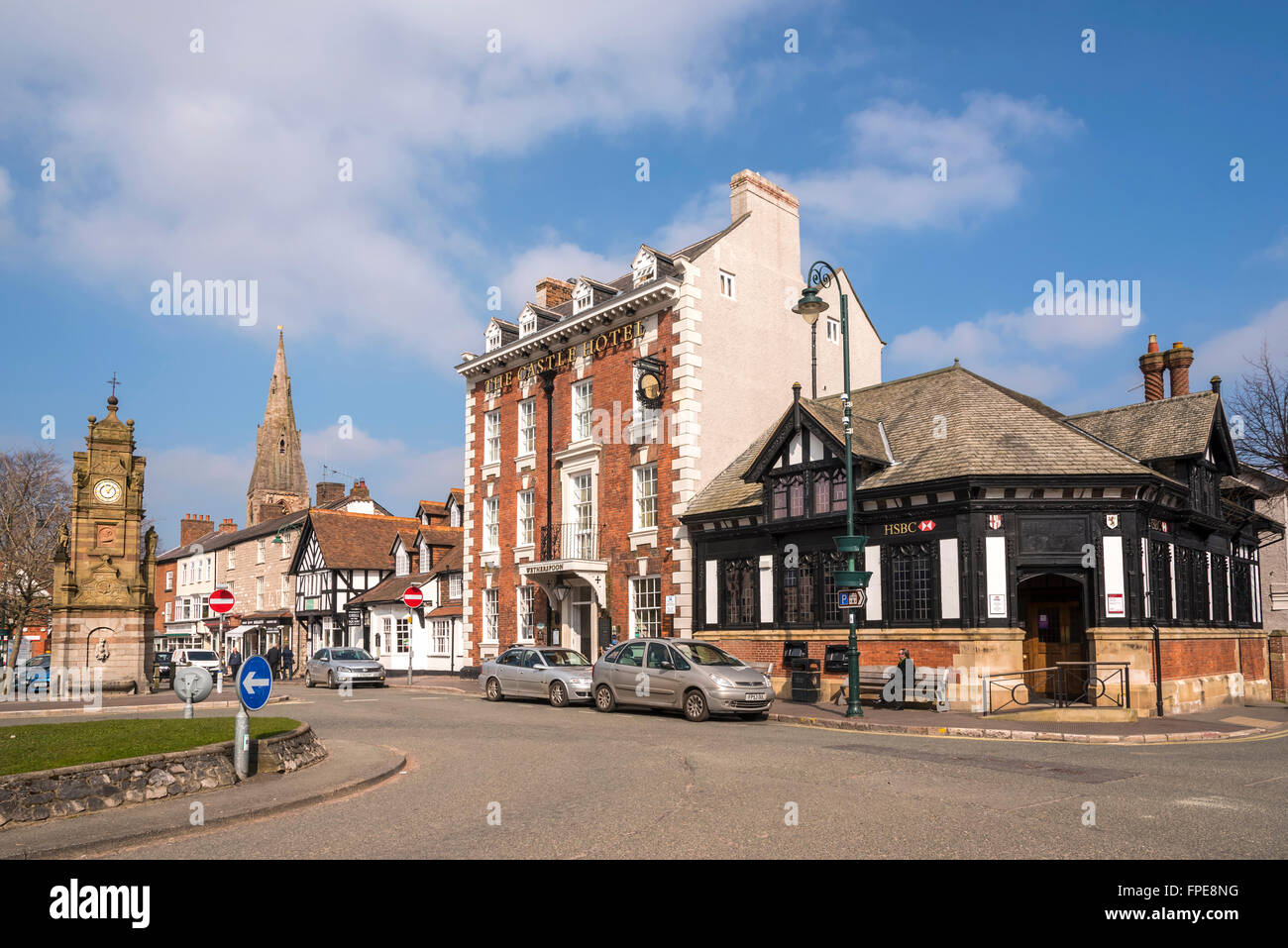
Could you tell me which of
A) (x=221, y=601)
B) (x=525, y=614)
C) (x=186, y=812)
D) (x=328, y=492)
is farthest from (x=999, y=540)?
(x=328, y=492)

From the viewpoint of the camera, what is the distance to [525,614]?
111 ft

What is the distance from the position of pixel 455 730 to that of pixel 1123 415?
57.9 feet

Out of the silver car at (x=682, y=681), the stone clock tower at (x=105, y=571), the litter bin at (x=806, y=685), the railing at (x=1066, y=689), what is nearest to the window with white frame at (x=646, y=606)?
the litter bin at (x=806, y=685)

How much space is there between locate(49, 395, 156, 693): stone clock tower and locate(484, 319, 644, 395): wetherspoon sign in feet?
39.7

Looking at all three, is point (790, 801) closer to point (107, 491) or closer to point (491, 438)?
point (107, 491)

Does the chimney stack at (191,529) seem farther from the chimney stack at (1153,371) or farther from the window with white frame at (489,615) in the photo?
the chimney stack at (1153,371)

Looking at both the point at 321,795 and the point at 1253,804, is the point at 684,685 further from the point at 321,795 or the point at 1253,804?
the point at 1253,804

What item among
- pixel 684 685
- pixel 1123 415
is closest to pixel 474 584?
pixel 684 685

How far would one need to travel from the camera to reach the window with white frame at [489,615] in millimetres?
35594

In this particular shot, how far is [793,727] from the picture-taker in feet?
59.7
